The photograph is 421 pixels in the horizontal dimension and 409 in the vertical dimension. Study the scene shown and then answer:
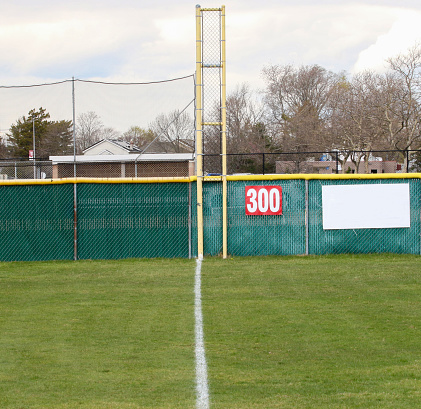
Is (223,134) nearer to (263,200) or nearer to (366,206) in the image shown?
(263,200)

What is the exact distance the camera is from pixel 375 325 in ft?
26.8

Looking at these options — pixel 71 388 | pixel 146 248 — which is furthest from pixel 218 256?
pixel 71 388

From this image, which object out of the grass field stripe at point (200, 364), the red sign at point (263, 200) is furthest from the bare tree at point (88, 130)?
the grass field stripe at point (200, 364)

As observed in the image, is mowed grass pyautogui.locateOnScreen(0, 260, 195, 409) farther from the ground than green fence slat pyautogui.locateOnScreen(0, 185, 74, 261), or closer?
closer

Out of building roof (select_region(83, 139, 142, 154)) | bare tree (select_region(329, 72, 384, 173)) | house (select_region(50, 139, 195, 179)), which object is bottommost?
house (select_region(50, 139, 195, 179))

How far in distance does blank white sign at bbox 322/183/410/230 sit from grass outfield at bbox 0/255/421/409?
306cm

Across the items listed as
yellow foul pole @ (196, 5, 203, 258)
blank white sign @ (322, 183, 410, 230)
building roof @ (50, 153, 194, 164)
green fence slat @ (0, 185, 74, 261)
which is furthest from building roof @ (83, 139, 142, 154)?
blank white sign @ (322, 183, 410, 230)

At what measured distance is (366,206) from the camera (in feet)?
54.5

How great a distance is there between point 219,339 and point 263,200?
9.14 metres

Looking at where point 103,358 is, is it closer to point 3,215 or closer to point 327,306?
point 327,306

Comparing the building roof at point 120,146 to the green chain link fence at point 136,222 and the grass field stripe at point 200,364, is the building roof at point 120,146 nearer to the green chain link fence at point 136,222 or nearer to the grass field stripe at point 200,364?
the green chain link fence at point 136,222

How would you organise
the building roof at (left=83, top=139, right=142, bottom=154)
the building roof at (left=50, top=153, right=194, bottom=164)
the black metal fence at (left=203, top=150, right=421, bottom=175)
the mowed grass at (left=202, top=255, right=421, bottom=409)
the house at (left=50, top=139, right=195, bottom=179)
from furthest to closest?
the black metal fence at (left=203, top=150, right=421, bottom=175), the building roof at (left=83, top=139, right=142, bottom=154), the house at (left=50, top=139, right=195, bottom=179), the building roof at (left=50, top=153, right=194, bottom=164), the mowed grass at (left=202, top=255, right=421, bottom=409)

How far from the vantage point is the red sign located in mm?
16359

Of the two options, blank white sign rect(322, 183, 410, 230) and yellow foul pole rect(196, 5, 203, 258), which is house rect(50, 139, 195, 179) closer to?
yellow foul pole rect(196, 5, 203, 258)
